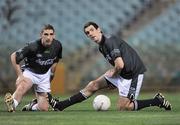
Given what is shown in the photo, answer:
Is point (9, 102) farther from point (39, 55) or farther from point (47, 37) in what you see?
point (47, 37)

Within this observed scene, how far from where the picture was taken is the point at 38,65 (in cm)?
1176

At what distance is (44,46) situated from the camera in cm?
1145

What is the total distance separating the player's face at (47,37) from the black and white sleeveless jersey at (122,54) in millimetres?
794

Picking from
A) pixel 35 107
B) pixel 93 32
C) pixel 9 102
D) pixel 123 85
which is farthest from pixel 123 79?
pixel 9 102

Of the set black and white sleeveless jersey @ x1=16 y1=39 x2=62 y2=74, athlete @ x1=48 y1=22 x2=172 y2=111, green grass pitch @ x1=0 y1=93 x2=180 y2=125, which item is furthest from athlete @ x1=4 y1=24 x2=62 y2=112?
green grass pitch @ x1=0 y1=93 x2=180 y2=125

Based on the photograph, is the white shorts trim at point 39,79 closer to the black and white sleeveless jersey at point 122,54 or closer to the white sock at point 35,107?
the white sock at point 35,107

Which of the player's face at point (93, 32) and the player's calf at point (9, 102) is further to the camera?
the player's face at point (93, 32)

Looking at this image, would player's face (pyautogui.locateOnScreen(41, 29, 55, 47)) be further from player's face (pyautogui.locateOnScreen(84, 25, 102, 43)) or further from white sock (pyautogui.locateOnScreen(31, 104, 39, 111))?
white sock (pyautogui.locateOnScreen(31, 104, 39, 111))

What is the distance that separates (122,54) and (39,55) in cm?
135

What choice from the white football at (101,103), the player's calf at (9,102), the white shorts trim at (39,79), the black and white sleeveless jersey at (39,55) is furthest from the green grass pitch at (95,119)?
the white shorts trim at (39,79)

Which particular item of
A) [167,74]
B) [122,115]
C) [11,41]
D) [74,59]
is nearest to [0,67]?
[11,41]

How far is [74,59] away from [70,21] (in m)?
1.43

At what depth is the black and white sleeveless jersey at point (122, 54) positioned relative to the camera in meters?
11.0

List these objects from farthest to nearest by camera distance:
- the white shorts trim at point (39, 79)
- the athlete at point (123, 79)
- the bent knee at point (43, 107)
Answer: the white shorts trim at point (39, 79) → the bent knee at point (43, 107) → the athlete at point (123, 79)
